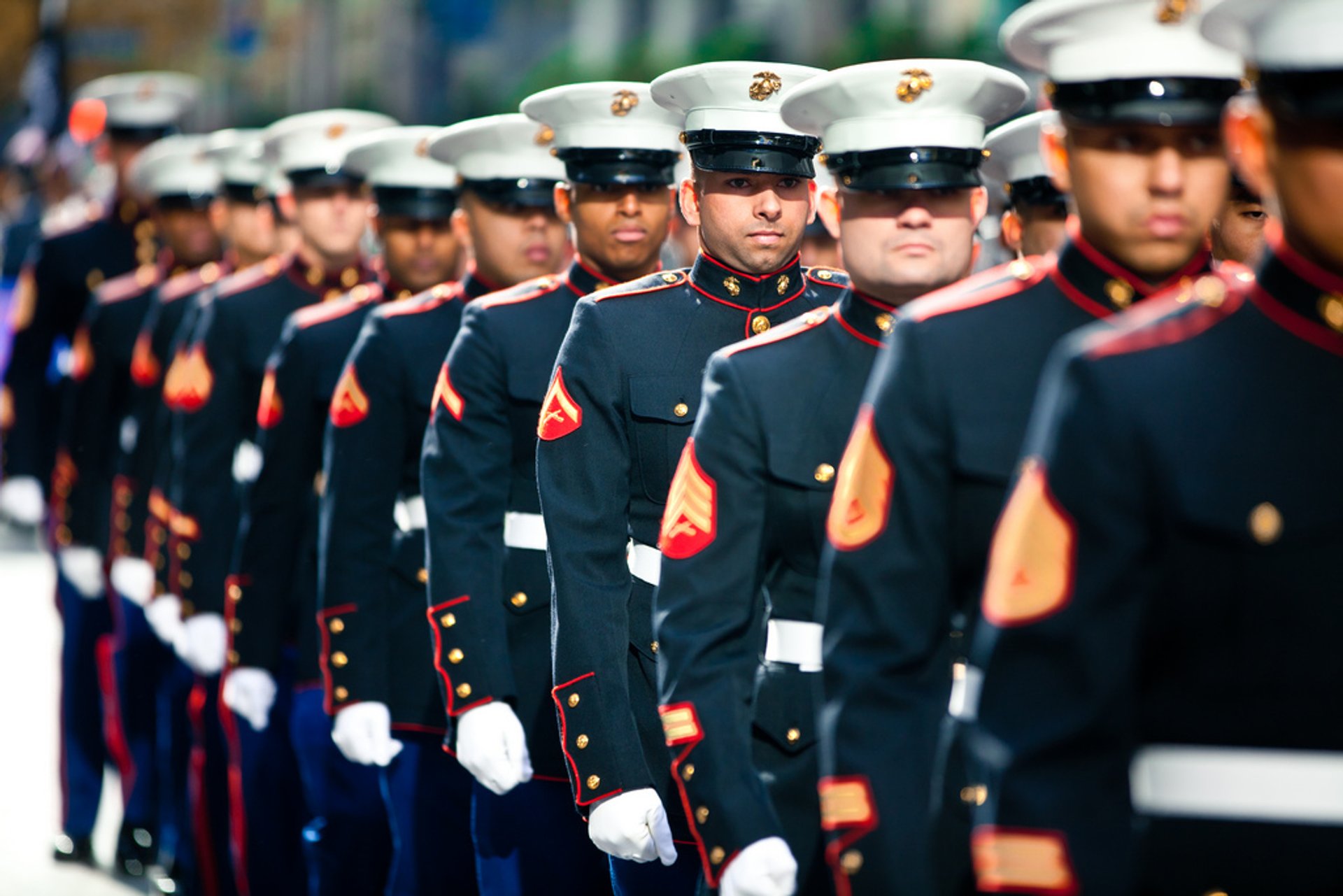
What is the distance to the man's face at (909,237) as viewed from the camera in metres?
3.16

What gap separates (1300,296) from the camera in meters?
2.12

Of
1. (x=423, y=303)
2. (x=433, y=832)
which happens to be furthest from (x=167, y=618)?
(x=433, y=832)

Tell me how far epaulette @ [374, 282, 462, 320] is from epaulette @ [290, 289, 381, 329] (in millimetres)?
429

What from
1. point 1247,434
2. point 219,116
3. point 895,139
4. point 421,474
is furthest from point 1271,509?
point 219,116

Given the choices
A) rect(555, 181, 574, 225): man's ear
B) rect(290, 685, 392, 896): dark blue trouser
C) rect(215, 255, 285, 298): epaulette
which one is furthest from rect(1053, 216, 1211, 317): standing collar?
rect(215, 255, 285, 298): epaulette

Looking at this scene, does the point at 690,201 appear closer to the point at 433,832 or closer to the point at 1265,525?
the point at 433,832

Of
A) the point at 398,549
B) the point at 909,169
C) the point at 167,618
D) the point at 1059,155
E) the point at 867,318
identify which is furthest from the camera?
the point at 167,618

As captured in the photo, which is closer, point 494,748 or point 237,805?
point 494,748

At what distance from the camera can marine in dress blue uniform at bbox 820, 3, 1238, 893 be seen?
2.46 metres

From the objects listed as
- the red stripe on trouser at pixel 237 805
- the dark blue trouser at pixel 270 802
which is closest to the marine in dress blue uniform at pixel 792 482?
the dark blue trouser at pixel 270 802

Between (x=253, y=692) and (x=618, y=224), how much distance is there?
1.91 metres

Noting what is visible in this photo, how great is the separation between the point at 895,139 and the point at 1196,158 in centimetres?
79

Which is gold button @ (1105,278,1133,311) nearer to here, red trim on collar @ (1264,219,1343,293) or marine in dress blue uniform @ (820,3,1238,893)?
marine in dress blue uniform @ (820,3,1238,893)

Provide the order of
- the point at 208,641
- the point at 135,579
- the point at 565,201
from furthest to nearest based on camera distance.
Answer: the point at 135,579, the point at 208,641, the point at 565,201
